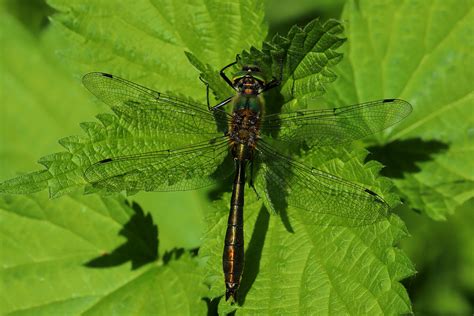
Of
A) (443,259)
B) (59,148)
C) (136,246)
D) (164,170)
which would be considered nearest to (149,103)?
(164,170)

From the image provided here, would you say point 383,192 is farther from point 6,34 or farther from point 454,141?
point 6,34

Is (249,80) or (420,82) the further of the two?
(420,82)

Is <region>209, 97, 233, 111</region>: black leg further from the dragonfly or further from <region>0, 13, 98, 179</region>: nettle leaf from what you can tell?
<region>0, 13, 98, 179</region>: nettle leaf

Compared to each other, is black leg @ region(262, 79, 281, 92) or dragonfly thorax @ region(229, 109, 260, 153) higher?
black leg @ region(262, 79, 281, 92)

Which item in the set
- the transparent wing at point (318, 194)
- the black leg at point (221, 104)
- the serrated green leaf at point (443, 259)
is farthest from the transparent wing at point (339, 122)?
the serrated green leaf at point (443, 259)

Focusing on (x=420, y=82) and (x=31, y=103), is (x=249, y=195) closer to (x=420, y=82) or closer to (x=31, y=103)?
(x=420, y=82)

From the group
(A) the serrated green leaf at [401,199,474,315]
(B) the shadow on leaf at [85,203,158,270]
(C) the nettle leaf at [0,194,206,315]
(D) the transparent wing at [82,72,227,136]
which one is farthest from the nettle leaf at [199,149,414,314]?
(A) the serrated green leaf at [401,199,474,315]

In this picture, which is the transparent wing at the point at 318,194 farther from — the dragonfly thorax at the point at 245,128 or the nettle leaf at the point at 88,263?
the nettle leaf at the point at 88,263

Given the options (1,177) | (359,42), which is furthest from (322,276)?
(1,177)
